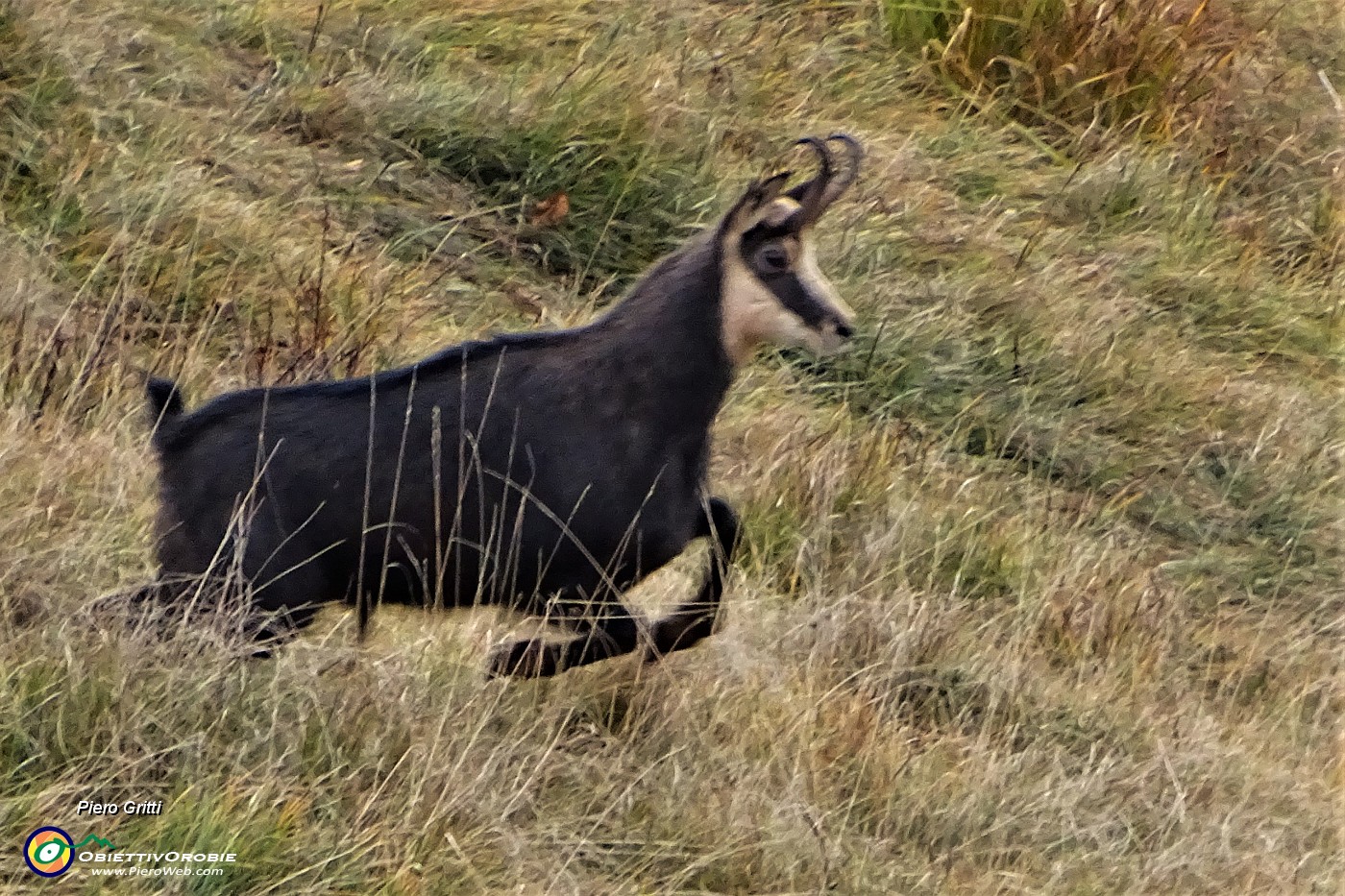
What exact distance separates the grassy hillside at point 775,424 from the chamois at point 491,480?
7.0 inches

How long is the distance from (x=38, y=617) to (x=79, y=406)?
1.58 metres

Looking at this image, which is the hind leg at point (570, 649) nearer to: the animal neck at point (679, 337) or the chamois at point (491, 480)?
the chamois at point (491, 480)

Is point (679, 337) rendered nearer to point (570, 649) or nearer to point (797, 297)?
point (797, 297)

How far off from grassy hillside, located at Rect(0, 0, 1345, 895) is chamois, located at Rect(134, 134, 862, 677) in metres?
0.18

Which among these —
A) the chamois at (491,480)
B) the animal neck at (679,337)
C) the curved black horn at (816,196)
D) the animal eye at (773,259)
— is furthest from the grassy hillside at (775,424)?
the curved black horn at (816,196)

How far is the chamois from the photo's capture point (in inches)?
164

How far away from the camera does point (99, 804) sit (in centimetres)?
347

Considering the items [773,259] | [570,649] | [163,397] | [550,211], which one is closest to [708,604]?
[570,649]

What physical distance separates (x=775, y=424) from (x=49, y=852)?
12.3ft

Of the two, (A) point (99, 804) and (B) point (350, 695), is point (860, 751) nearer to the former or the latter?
(B) point (350, 695)

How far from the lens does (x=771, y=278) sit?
473 cm

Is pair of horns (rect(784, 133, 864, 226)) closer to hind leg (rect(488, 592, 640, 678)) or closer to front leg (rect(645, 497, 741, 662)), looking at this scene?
front leg (rect(645, 497, 741, 662))

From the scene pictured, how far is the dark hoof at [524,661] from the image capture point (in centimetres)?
439

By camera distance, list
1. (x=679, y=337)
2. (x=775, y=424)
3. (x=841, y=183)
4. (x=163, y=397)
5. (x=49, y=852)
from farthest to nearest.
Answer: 1. (x=775, y=424)
2. (x=841, y=183)
3. (x=679, y=337)
4. (x=163, y=397)
5. (x=49, y=852)
